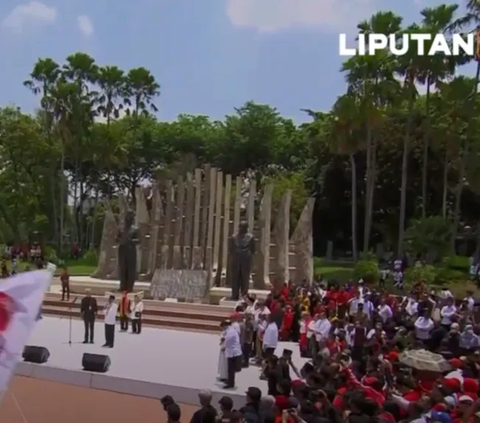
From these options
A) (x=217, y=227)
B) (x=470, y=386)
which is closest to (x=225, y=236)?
(x=217, y=227)

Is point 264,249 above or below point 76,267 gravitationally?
above

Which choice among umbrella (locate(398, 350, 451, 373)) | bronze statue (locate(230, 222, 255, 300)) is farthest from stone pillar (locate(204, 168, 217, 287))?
umbrella (locate(398, 350, 451, 373))

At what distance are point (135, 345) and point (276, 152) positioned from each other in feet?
130

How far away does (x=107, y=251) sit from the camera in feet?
108

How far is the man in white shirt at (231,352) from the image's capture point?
45.3 feet

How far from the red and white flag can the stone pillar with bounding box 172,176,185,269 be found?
24959 mm

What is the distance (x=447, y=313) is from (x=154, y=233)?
16518 millimetres

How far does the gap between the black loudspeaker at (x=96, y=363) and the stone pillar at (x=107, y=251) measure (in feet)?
56.6

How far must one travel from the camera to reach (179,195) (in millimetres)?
31547

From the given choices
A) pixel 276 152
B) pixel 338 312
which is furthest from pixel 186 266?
pixel 276 152

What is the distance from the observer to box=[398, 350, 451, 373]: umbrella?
921 centimetres

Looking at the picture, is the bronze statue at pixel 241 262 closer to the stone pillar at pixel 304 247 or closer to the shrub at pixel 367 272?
the stone pillar at pixel 304 247

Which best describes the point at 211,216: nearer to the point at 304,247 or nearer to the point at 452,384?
the point at 304,247

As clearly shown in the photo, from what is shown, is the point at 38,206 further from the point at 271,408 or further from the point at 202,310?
the point at 271,408
